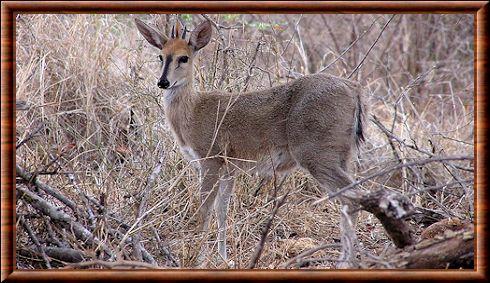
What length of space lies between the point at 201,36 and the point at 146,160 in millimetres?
1093

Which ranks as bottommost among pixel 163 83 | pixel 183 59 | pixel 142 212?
pixel 142 212

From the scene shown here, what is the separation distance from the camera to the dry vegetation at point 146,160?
4.88 meters

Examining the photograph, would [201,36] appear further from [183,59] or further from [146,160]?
[146,160]

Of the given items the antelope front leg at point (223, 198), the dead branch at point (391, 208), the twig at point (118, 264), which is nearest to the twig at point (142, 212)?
the antelope front leg at point (223, 198)

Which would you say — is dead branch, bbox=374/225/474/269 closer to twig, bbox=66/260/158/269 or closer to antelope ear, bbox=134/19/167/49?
twig, bbox=66/260/158/269

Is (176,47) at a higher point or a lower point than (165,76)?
higher

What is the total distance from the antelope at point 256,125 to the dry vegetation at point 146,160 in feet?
0.64

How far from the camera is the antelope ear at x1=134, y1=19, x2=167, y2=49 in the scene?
19.9 ft

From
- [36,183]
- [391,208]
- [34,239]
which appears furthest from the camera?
[36,183]

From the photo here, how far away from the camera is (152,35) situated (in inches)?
241

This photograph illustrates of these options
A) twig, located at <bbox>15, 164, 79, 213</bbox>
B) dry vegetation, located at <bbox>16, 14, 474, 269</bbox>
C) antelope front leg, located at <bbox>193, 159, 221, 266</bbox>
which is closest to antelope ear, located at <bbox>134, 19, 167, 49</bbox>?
dry vegetation, located at <bbox>16, 14, 474, 269</bbox>

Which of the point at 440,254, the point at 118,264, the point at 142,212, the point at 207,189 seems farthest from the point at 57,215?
the point at 440,254
